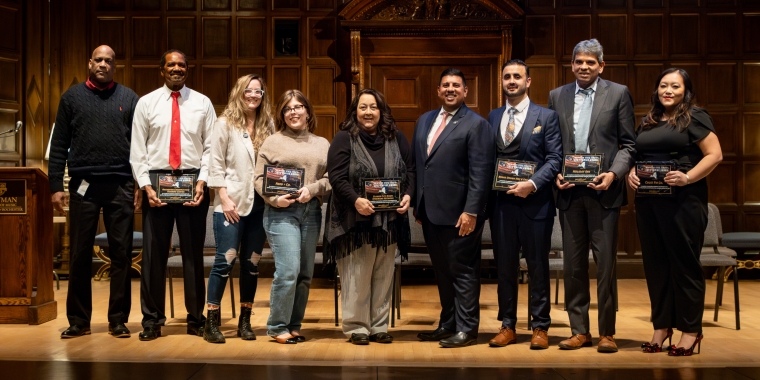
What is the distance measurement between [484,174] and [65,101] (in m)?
2.59

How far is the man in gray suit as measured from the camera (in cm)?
424

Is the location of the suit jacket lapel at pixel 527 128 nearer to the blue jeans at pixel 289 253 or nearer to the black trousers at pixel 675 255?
the black trousers at pixel 675 255

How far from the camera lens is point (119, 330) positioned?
4695mm

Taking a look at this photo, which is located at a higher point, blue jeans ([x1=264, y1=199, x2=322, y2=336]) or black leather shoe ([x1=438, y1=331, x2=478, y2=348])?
blue jeans ([x1=264, y1=199, x2=322, y2=336])

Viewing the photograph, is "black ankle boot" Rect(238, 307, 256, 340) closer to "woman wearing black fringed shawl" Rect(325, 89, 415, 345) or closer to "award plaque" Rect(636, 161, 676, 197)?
"woman wearing black fringed shawl" Rect(325, 89, 415, 345)

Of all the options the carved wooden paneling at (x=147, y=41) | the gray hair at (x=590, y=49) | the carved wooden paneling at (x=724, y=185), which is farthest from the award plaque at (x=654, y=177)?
the carved wooden paneling at (x=147, y=41)

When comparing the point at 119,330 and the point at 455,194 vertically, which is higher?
the point at 455,194

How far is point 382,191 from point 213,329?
130cm

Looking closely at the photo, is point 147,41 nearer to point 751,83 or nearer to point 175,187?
point 175,187

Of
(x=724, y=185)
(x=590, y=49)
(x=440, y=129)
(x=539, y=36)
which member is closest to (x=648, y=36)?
(x=539, y=36)

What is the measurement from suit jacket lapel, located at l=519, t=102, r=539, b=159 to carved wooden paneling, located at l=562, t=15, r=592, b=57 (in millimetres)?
3981

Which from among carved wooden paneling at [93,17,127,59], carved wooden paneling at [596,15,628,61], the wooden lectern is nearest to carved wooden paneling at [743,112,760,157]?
carved wooden paneling at [596,15,628,61]

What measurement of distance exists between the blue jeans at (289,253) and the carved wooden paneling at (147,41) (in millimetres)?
4337

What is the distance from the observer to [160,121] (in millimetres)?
4570
